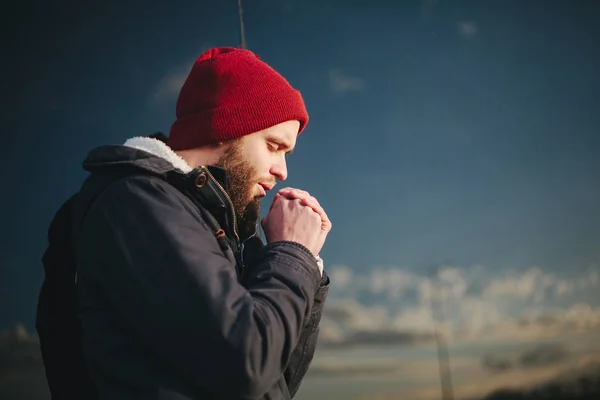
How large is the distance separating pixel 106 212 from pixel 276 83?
68.2 inches

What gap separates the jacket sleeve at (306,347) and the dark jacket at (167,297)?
0.71 meters

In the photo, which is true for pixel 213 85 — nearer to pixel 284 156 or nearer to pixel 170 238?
pixel 284 156

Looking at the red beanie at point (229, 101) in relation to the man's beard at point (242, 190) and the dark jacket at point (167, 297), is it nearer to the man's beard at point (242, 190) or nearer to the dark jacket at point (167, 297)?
the man's beard at point (242, 190)

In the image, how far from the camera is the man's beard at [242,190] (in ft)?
8.59

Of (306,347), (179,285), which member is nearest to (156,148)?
(179,285)

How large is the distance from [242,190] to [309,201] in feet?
1.46

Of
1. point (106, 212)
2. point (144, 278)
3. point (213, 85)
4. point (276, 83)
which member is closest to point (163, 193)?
point (106, 212)

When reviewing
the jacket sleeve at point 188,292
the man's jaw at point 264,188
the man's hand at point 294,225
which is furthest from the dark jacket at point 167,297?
the man's jaw at point 264,188

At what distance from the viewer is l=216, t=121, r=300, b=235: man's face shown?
2627 millimetres

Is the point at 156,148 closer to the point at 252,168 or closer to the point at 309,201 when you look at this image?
the point at 252,168

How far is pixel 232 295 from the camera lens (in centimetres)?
160

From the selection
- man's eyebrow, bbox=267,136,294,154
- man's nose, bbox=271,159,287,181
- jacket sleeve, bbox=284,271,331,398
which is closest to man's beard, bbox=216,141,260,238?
man's nose, bbox=271,159,287,181

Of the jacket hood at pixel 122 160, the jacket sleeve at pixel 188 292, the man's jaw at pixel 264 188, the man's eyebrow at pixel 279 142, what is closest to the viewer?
the jacket sleeve at pixel 188 292

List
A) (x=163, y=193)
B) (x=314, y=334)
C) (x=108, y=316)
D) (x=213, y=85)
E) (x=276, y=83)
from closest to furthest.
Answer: (x=108, y=316), (x=163, y=193), (x=314, y=334), (x=213, y=85), (x=276, y=83)
